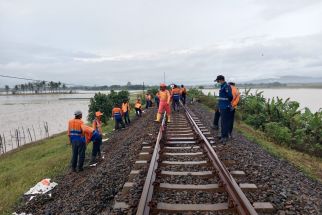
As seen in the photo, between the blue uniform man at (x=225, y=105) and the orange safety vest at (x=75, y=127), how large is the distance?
162 inches

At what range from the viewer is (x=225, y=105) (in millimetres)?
9242

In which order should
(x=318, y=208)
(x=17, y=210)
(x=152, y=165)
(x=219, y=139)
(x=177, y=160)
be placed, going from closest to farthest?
1. (x=318, y=208)
2. (x=152, y=165)
3. (x=177, y=160)
4. (x=17, y=210)
5. (x=219, y=139)

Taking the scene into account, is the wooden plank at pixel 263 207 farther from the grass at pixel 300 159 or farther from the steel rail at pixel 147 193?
the grass at pixel 300 159

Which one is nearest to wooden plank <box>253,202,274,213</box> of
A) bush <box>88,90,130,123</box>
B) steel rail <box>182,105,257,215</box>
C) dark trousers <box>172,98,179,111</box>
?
steel rail <box>182,105,257,215</box>

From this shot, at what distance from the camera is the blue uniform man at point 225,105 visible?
9062 millimetres

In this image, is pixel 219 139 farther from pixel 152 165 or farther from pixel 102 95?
pixel 102 95

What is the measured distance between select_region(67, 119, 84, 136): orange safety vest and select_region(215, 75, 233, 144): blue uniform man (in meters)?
4.11

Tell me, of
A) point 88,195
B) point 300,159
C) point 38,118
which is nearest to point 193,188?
point 88,195

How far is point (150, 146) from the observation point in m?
8.49

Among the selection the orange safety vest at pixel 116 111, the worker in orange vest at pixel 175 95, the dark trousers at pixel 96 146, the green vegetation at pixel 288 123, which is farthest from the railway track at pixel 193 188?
the worker in orange vest at pixel 175 95

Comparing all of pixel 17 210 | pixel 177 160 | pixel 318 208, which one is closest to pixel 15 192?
pixel 17 210

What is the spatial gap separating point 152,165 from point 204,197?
146 centimetres

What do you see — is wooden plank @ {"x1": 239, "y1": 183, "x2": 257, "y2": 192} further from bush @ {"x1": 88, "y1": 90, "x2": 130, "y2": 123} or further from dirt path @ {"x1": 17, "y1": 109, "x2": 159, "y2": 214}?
bush @ {"x1": 88, "y1": 90, "x2": 130, "y2": 123}

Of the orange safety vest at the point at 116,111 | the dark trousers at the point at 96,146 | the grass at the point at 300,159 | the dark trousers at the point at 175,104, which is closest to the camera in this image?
the grass at the point at 300,159
